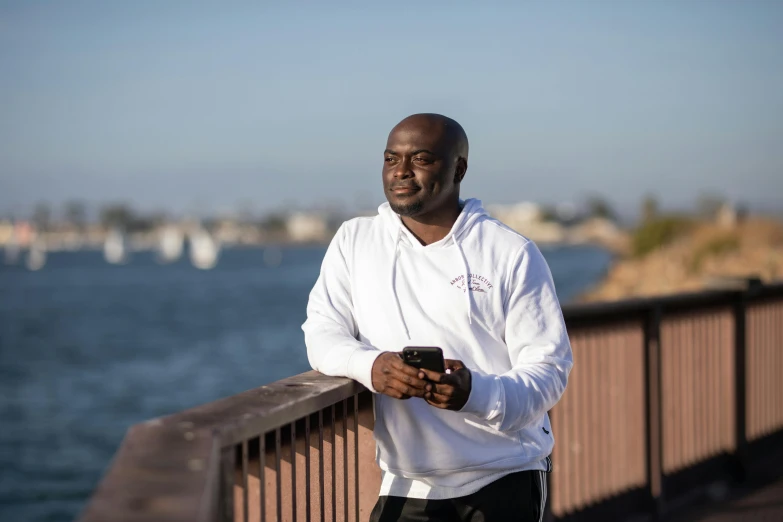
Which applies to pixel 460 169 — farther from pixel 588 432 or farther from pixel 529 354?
pixel 588 432

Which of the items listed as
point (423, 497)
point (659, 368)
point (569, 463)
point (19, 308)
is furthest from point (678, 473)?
point (19, 308)

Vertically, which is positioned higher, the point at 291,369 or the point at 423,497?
the point at 423,497

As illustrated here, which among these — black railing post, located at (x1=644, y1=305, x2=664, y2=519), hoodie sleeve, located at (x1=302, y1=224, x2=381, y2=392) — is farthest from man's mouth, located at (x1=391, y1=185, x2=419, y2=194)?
black railing post, located at (x1=644, y1=305, x2=664, y2=519)

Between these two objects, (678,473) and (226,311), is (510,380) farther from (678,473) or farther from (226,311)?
(226,311)

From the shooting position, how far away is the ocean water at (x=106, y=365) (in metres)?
28.2

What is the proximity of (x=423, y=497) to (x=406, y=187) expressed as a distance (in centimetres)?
95

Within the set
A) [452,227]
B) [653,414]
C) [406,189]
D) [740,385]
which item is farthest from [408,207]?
[740,385]

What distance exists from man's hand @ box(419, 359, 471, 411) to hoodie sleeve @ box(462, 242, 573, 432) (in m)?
0.05

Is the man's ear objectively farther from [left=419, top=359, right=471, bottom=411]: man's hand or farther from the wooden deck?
the wooden deck

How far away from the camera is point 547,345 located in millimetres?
2996

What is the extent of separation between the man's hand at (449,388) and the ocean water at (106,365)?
11.9m

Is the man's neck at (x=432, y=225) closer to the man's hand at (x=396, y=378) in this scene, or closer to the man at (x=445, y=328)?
the man at (x=445, y=328)

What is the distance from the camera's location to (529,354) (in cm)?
298

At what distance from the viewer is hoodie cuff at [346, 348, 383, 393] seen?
116 inches
